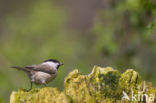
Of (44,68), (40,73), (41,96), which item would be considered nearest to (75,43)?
(44,68)

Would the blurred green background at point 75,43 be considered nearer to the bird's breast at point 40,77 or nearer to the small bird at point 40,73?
the small bird at point 40,73

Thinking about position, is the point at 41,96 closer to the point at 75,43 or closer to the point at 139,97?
the point at 139,97

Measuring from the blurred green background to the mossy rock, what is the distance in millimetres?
3843

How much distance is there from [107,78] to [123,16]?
4.51 m

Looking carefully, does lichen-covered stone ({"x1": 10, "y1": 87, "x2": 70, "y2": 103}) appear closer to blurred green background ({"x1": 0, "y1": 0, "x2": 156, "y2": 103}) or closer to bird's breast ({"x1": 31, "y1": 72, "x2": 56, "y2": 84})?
bird's breast ({"x1": 31, "y1": 72, "x2": 56, "y2": 84})

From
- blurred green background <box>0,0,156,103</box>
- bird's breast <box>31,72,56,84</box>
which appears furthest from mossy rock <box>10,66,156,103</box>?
blurred green background <box>0,0,156,103</box>

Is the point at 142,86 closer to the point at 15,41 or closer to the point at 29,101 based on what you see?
the point at 29,101

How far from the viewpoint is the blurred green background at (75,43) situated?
8430 millimetres

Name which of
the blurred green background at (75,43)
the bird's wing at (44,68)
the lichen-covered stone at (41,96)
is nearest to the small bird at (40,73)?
the bird's wing at (44,68)

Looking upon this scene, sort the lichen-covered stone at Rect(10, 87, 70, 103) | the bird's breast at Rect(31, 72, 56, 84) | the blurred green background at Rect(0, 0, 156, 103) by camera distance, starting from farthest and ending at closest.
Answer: the blurred green background at Rect(0, 0, 156, 103), the bird's breast at Rect(31, 72, 56, 84), the lichen-covered stone at Rect(10, 87, 70, 103)

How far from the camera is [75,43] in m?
11.8

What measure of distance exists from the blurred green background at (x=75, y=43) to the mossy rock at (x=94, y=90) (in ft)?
12.6

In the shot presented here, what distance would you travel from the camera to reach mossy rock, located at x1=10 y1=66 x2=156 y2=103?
4066mm

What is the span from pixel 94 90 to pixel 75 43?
7.67 m
